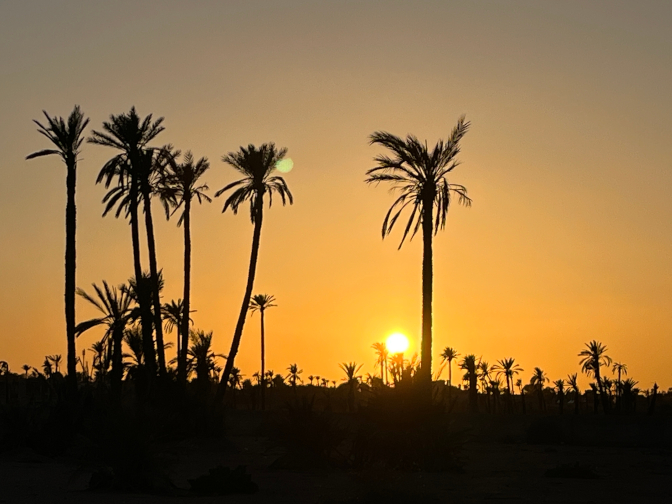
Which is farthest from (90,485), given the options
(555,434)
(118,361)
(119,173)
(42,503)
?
(555,434)

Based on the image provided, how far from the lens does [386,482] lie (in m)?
17.9

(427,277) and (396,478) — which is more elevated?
(427,277)

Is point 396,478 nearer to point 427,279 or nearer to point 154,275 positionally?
point 427,279

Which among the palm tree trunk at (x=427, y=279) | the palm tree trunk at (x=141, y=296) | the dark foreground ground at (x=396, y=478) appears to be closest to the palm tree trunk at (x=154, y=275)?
the palm tree trunk at (x=141, y=296)

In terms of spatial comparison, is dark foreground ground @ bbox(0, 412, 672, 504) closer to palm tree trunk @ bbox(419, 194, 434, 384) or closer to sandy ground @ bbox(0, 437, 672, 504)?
sandy ground @ bbox(0, 437, 672, 504)

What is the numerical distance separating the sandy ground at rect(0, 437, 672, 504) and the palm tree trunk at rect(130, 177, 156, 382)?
7.45 metres

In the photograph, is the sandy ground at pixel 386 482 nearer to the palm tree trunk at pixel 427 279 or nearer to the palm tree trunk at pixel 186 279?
the palm tree trunk at pixel 427 279

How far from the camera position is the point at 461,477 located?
23.3 meters

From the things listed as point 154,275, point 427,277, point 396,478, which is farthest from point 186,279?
point 396,478

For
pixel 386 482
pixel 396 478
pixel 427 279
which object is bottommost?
pixel 386 482

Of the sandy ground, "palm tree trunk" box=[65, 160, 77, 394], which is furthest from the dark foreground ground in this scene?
"palm tree trunk" box=[65, 160, 77, 394]

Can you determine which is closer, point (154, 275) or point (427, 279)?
point (427, 279)

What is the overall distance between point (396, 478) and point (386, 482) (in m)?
2.18

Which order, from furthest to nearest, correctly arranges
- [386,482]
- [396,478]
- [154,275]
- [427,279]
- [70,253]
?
1. [154,275]
2. [70,253]
3. [427,279]
4. [396,478]
5. [386,482]
